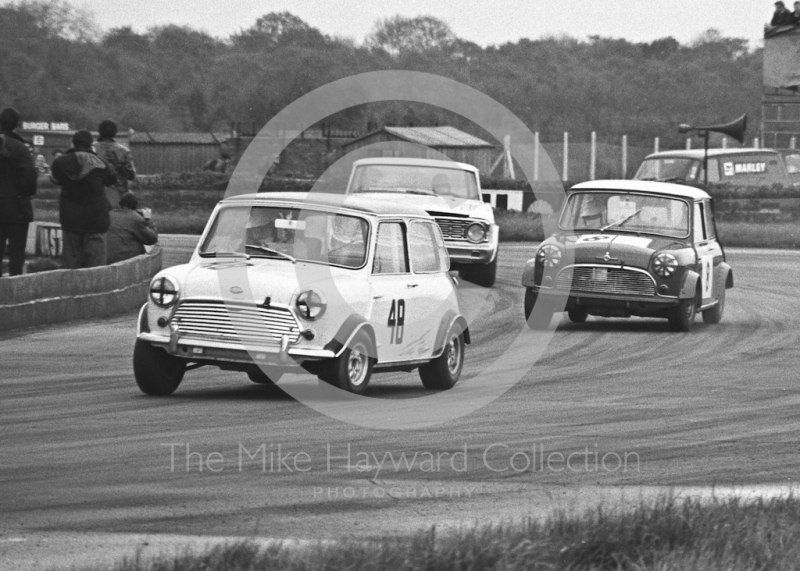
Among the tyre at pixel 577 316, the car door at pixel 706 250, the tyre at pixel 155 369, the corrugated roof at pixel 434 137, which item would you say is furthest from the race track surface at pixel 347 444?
the corrugated roof at pixel 434 137

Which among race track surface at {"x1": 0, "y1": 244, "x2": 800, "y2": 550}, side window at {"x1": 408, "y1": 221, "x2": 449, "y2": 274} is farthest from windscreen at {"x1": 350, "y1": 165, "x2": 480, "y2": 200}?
side window at {"x1": 408, "y1": 221, "x2": 449, "y2": 274}

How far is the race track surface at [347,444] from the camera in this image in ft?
18.2

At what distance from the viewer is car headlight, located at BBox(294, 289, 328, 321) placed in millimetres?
8461

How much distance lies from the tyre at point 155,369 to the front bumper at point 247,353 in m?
0.27

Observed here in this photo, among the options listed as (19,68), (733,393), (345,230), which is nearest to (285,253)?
(345,230)

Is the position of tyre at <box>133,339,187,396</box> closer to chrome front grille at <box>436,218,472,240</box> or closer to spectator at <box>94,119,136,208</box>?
spectator at <box>94,119,136,208</box>

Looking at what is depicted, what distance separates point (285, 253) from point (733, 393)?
11.6ft

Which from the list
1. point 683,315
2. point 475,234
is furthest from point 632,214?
point 475,234

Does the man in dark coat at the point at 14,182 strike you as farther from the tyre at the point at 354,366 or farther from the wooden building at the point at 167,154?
the wooden building at the point at 167,154

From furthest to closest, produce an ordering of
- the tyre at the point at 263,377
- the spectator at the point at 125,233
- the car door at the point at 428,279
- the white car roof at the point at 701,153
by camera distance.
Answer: the white car roof at the point at 701,153 → the spectator at the point at 125,233 → the car door at the point at 428,279 → the tyre at the point at 263,377

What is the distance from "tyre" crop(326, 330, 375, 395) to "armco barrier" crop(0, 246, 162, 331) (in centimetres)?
500

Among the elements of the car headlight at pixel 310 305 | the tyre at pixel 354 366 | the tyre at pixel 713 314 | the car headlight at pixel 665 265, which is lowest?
the tyre at pixel 713 314

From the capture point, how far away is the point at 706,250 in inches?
595

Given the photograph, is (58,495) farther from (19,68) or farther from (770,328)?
(19,68)
